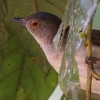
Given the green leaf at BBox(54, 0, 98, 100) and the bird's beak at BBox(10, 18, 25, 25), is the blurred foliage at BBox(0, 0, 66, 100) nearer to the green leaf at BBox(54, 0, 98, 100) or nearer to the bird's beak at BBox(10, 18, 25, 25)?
the bird's beak at BBox(10, 18, 25, 25)

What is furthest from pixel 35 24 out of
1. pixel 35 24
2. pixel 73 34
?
pixel 73 34

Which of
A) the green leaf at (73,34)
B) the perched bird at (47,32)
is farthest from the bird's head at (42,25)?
the green leaf at (73,34)

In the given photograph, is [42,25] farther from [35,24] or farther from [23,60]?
[23,60]

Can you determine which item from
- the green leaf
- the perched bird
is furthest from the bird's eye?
the green leaf

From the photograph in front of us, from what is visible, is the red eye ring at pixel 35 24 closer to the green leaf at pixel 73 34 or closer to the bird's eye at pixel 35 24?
the bird's eye at pixel 35 24

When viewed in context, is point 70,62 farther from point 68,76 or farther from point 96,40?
point 96,40

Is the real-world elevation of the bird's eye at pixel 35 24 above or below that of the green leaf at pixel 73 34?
below

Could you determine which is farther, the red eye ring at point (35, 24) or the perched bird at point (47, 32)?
the red eye ring at point (35, 24)
